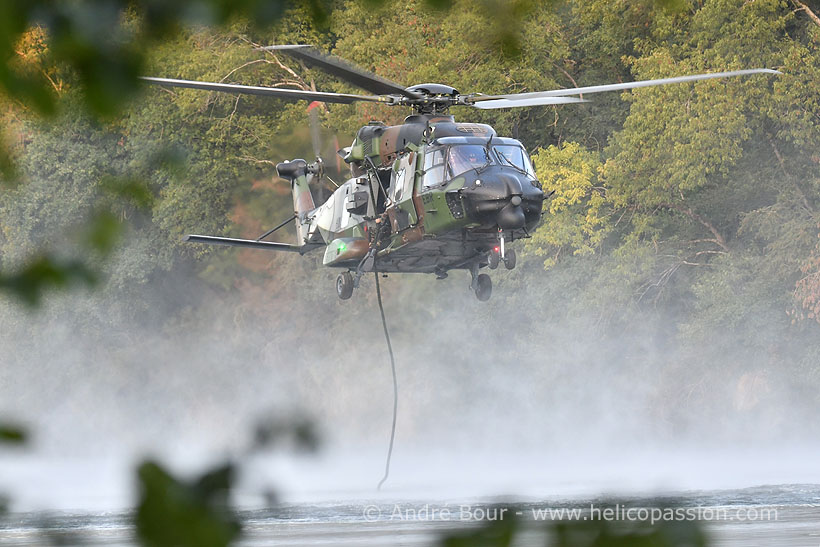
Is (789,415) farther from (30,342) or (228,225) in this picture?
(30,342)

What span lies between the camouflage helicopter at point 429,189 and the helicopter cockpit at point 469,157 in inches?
0.5

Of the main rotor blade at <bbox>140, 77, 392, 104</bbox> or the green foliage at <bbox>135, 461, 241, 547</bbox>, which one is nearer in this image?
the green foliage at <bbox>135, 461, 241, 547</bbox>

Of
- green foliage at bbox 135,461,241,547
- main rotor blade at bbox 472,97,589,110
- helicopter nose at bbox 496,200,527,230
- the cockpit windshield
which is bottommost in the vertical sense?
green foliage at bbox 135,461,241,547

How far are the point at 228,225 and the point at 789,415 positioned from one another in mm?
18897

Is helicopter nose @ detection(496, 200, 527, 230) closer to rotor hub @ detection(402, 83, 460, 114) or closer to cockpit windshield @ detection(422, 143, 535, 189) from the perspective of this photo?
cockpit windshield @ detection(422, 143, 535, 189)

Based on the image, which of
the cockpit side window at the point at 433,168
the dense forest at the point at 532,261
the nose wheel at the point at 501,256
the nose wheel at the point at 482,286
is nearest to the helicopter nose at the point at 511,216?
the nose wheel at the point at 501,256

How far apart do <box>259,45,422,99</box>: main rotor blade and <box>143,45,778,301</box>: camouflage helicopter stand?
2 centimetres

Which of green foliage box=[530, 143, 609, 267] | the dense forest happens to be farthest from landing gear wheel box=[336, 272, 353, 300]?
green foliage box=[530, 143, 609, 267]

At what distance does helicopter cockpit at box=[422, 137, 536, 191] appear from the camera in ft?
60.3

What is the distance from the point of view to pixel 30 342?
51.8 meters

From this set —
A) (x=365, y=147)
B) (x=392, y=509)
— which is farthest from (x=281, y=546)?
(x=392, y=509)

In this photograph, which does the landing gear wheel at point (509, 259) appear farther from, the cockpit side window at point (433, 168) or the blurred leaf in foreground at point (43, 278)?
the blurred leaf in foreground at point (43, 278)

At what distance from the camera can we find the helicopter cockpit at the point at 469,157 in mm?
18391

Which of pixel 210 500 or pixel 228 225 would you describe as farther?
pixel 228 225
